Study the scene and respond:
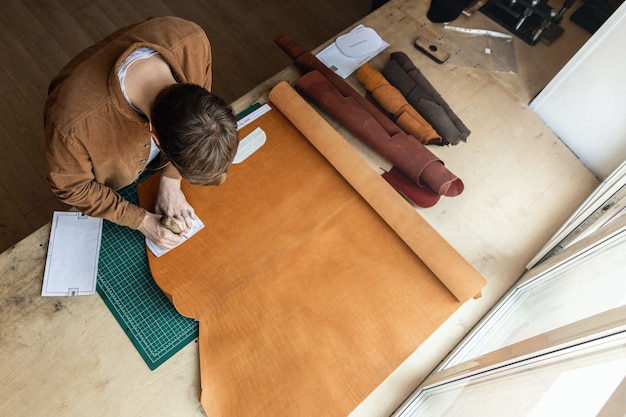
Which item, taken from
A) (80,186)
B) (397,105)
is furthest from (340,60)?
(80,186)

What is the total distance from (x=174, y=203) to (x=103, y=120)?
1.15 ft

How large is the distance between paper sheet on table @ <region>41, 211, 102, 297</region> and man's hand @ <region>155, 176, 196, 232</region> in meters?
0.19

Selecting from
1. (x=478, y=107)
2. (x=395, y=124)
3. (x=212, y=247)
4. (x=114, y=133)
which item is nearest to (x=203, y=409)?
(x=212, y=247)

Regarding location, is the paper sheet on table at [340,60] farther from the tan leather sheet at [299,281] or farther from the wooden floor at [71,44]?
the wooden floor at [71,44]

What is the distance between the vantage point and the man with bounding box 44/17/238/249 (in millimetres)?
936

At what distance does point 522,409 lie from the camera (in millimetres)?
847

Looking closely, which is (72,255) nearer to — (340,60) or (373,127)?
(373,127)

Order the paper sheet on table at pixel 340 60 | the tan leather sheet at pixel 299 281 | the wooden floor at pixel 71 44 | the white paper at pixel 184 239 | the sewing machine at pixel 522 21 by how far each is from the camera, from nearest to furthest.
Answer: the tan leather sheet at pixel 299 281, the white paper at pixel 184 239, the paper sheet on table at pixel 340 60, the sewing machine at pixel 522 21, the wooden floor at pixel 71 44

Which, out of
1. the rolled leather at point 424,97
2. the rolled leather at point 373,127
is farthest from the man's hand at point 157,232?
the rolled leather at point 424,97

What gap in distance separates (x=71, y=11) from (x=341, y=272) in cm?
255

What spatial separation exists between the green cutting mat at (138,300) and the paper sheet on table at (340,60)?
3.19 feet

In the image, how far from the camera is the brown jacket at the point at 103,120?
3.45 ft

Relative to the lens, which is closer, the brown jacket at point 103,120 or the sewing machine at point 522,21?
the brown jacket at point 103,120

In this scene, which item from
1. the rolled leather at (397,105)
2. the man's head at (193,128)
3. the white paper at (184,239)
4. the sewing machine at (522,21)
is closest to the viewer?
the man's head at (193,128)
